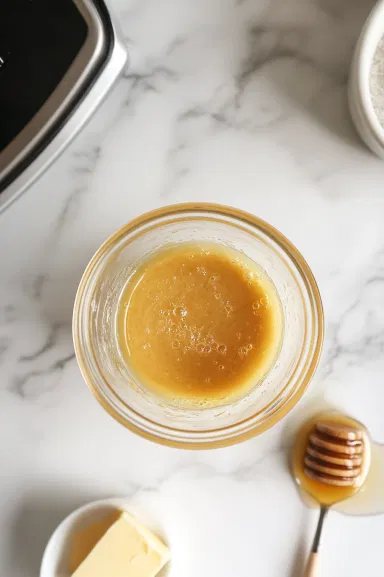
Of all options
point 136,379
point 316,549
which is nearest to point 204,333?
point 136,379

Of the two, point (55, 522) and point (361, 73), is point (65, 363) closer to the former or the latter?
point (55, 522)

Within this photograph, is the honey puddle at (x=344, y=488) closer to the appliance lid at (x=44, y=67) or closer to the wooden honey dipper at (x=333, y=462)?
the wooden honey dipper at (x=333, y=462)

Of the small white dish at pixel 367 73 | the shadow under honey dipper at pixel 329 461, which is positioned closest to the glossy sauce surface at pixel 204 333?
the shadow under honey dipper at pixel 329 461

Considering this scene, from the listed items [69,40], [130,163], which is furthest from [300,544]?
[69,40]

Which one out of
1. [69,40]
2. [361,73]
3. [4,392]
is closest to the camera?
[69,40]

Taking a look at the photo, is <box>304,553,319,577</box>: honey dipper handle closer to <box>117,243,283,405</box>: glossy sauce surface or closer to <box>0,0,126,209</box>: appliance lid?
<box>117,243,283,405</box>: glossy sauce surface

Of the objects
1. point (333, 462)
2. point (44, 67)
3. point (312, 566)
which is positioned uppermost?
point (44, 67)

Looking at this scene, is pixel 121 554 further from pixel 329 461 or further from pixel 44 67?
pixel 44 67
